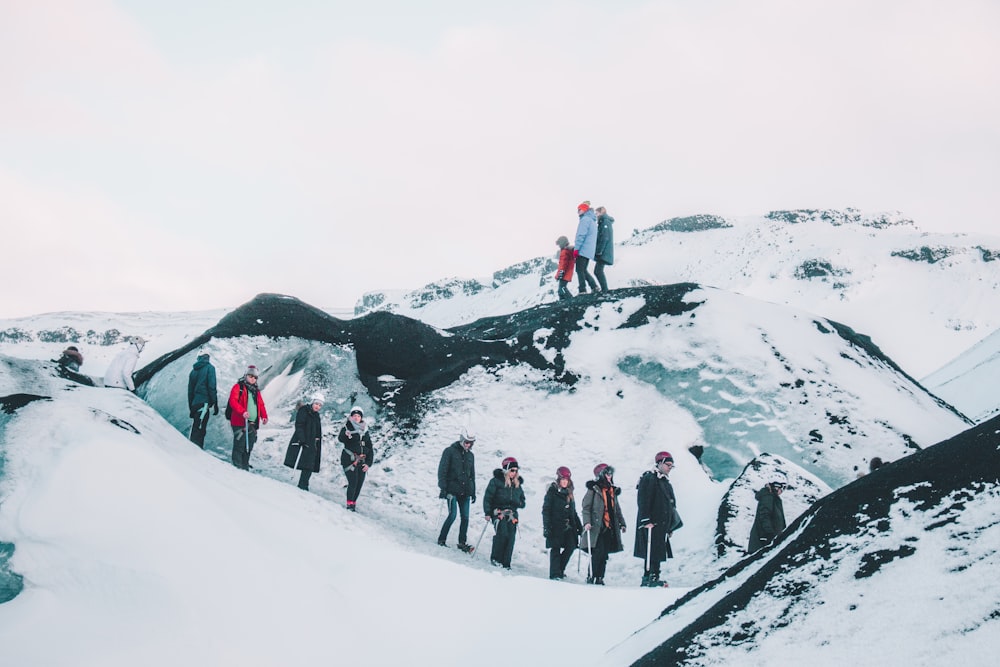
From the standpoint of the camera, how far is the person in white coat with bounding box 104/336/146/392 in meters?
13.2

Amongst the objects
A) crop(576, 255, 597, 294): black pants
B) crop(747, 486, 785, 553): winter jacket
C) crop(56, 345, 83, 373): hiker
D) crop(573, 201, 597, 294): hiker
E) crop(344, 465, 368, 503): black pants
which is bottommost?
crop(344, 465, 368, 503): black pants

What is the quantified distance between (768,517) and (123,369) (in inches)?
437

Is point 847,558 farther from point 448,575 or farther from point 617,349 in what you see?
point 617,349

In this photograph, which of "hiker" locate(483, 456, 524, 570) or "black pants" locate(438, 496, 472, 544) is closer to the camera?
"hiker" locate(483, 456, 524, 570)

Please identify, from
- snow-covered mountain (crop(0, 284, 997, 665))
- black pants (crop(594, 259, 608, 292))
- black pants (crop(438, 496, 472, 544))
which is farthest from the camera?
black pants (crop(594, 259, 608, 292))

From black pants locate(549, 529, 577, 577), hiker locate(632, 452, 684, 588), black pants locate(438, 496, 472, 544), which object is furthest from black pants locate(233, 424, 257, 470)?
hiker locate(632, 452, 684, 588)

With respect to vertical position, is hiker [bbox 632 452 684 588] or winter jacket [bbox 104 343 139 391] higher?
winter jacket [bbox 104 343 139 391]

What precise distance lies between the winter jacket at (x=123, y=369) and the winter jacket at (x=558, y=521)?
26.3 ft

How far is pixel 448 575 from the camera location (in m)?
7.95

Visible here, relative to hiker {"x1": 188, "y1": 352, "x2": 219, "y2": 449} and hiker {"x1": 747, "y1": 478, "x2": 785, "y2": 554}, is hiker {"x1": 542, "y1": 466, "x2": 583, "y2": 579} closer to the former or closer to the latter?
hiker {"x1": 747, "y1": 478, "x2": 785, "y2": 554}

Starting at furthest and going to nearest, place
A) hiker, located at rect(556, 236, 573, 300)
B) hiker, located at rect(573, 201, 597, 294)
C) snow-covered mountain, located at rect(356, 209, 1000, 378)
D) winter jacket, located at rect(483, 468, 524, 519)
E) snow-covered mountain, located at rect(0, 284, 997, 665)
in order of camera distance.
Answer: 1. snow-covered mountain, located at rect(356, 209, 1000, 378)
2. hiker, located at rect(556, 236, 573, 300)
3. hiker, located at rect(573, 201, 597, 294)
4. winter jacket, located at rect(483, 468, 524, 519)
5. snow-covered mountain, located at rect(0, 284, 997, 665)

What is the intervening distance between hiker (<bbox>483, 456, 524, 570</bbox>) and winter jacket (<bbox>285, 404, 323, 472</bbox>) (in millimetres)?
3065

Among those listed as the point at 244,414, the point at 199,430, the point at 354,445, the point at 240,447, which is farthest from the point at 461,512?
the point at 199,430

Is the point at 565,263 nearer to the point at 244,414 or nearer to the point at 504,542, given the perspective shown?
the point at 504,542
